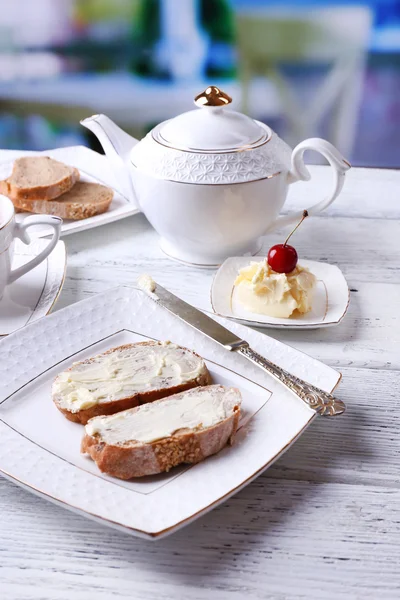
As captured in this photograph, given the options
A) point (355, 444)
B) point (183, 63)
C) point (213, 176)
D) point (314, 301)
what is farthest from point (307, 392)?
point (183, 63)

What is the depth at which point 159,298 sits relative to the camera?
96 centimetres

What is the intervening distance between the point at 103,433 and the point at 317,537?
23 cm

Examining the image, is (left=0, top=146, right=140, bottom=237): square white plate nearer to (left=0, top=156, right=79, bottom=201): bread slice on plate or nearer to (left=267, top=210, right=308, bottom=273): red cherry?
(left=0, top=156, right=79, bottom=201): bread slice on plate

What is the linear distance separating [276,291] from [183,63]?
2844mm

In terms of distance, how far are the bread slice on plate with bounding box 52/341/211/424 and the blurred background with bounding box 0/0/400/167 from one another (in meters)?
2.84

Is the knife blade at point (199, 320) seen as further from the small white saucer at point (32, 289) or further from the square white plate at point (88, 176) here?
the square white plate at point (88, 176)

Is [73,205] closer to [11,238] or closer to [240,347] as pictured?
[11,238]

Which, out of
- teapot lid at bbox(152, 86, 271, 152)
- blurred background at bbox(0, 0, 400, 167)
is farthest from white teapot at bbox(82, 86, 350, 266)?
blurred background at bbox(0, 0, 400, 167)

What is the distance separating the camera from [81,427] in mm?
749

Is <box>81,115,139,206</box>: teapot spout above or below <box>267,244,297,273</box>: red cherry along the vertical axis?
above

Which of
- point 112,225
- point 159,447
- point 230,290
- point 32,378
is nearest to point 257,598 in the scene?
point 159,447

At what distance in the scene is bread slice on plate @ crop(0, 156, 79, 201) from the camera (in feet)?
4.22

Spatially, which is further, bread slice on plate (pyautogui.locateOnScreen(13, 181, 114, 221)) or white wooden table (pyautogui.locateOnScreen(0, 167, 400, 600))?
bread slice on plate (pyautogui.locateOnScreen(13, 181, 114, 221))

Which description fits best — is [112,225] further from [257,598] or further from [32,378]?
[257,598]
